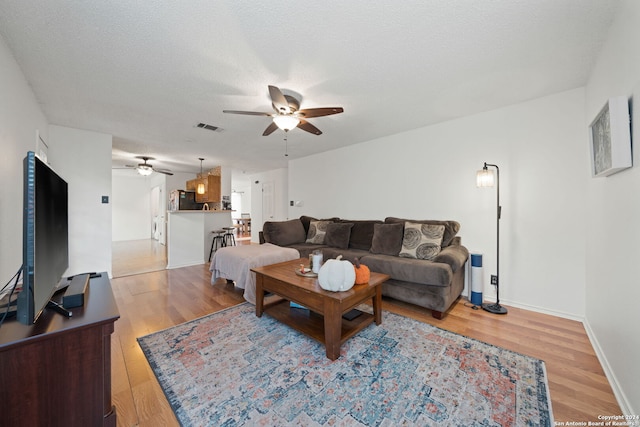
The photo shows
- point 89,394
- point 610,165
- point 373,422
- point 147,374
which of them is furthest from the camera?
point 147,374

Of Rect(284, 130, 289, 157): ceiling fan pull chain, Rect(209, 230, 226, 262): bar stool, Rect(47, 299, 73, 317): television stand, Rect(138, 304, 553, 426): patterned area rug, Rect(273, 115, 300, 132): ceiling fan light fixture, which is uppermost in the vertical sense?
Rect(284, 130, 289, 157): ceiling fan pull chain

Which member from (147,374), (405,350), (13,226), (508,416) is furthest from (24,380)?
(508,416)

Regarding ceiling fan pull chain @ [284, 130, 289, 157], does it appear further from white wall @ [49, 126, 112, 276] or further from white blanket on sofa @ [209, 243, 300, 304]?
white wall @ [49, 126, 112, 276]

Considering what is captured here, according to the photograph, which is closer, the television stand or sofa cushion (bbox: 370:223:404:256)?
the television stand

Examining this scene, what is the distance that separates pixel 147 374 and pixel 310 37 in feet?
8.77

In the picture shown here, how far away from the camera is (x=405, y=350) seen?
1.93 meters

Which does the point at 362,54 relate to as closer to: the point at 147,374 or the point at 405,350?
the point at 405,350

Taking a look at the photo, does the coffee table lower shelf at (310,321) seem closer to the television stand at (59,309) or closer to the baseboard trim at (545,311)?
the television stand at (59,309)

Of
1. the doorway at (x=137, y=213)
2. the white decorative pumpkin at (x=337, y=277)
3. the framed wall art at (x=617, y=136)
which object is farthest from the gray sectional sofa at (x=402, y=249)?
the doorway at (x=137, y=213)

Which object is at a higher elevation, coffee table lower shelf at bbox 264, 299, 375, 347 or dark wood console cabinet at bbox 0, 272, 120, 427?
dark wood console cabinet at bbox 0, 272, 120, 427

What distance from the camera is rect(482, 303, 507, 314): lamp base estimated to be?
263 centimetres

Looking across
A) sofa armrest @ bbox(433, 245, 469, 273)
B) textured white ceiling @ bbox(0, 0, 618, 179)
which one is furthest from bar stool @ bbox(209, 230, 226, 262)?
sofa armrest @ bbox(433, 245, 469, 273)

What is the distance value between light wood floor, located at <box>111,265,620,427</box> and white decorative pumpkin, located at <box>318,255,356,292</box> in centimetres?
110

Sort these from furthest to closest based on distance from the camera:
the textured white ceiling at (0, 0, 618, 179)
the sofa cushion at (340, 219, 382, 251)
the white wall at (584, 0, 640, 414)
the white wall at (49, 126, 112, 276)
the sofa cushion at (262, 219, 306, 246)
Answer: the sofa cushion at (262, 219, 306, 246), the sofa cushion at (340, 219, 382, 251), the white wall at (49, 126, 112, 276), the textured white ceiling at (0, 0, 618, 179), the white wall at (584, 0, 640, 414)
